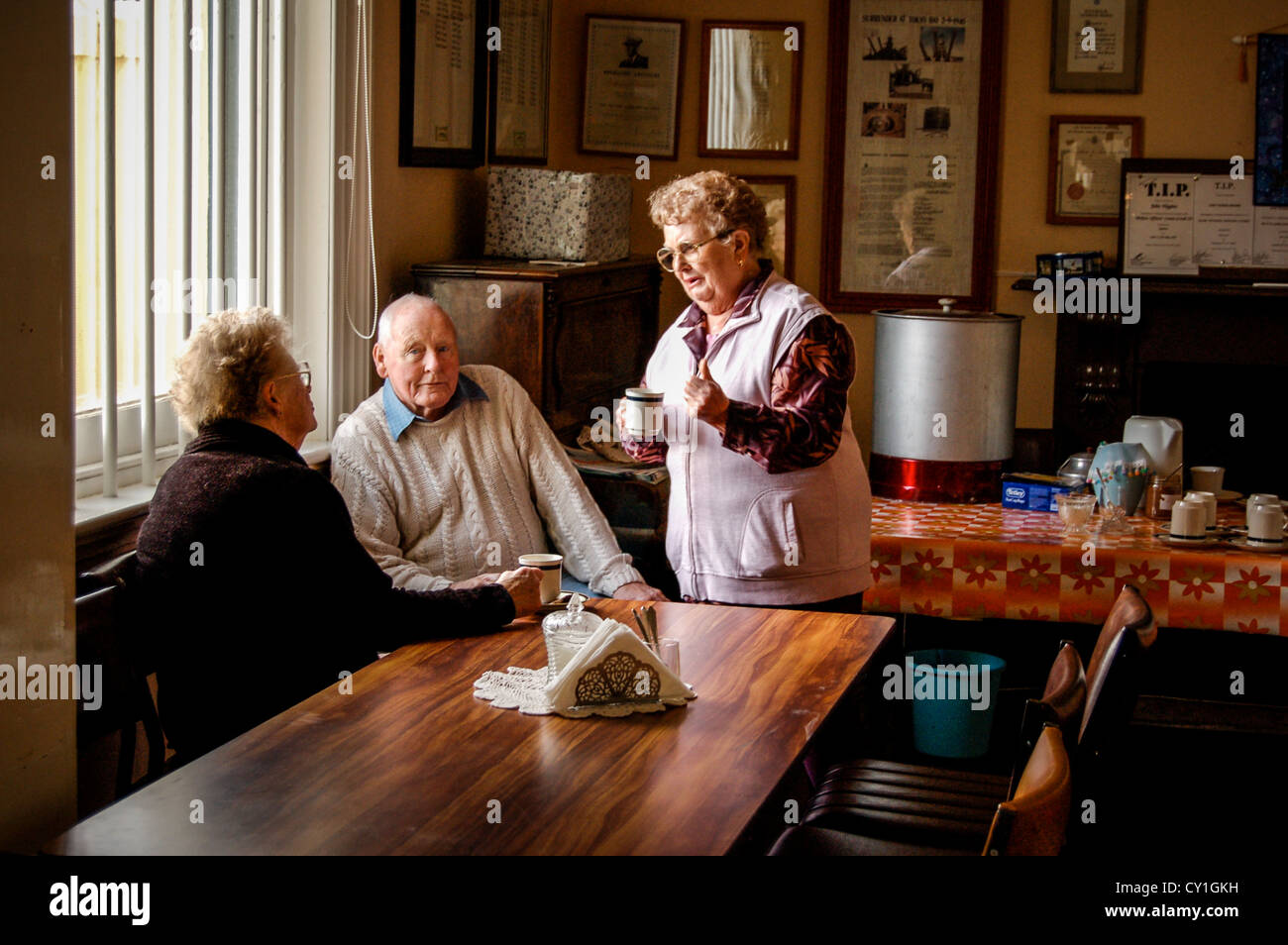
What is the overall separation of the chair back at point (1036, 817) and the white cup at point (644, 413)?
127cm

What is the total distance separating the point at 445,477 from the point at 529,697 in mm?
1178

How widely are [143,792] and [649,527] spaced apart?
7.63 feet

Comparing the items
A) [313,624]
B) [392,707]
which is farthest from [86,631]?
[392,707]

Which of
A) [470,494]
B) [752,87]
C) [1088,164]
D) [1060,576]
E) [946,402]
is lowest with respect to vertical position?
[1060,576]

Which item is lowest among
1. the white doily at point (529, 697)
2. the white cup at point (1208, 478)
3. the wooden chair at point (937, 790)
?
the wooden chair at point (937, 790)

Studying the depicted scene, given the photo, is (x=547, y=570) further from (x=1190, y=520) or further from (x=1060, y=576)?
(x=1190, y=520)

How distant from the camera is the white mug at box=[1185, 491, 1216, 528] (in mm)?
3776

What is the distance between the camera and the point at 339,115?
3.62 metres

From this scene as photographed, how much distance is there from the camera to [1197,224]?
5160 mm

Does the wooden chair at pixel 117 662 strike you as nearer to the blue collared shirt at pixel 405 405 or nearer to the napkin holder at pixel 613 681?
the napkin holder at pixel 613 681

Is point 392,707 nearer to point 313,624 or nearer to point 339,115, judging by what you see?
point 313,624

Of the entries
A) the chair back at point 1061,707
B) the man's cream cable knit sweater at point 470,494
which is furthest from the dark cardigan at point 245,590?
the chair back at point 1061,707

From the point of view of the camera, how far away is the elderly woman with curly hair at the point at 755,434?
290 centimetres

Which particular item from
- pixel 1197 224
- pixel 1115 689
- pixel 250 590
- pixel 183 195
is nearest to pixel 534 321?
pixel 183 195
